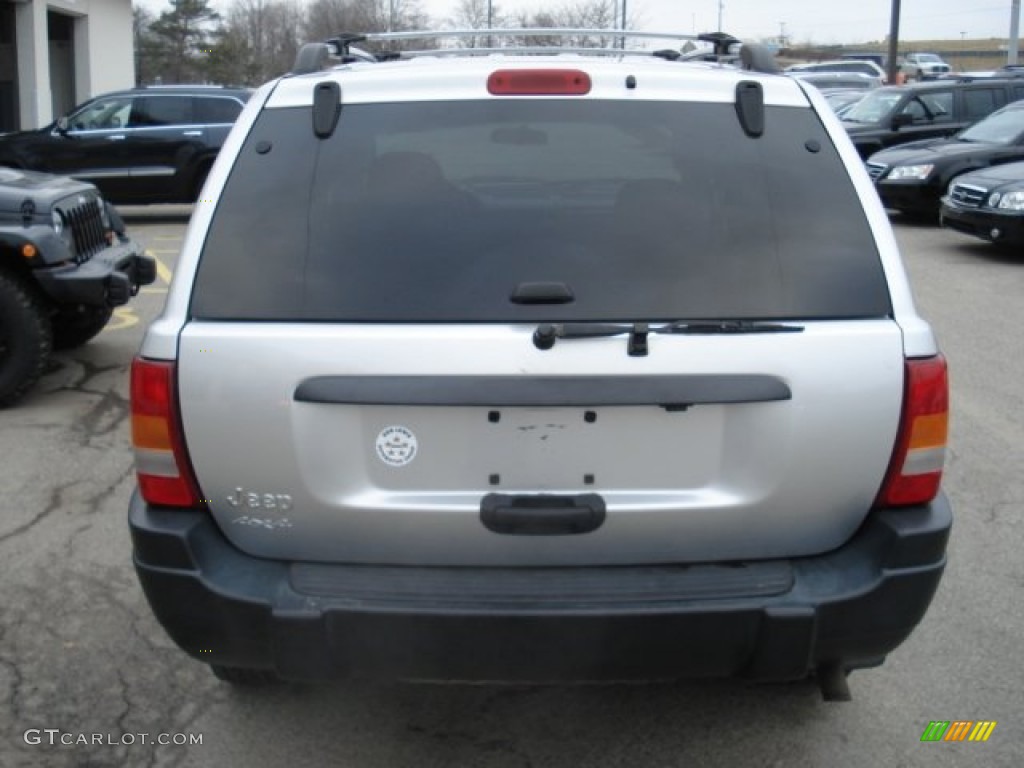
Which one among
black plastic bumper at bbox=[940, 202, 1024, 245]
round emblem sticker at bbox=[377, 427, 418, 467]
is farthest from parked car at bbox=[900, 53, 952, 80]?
round emblem sticker at bbox=[377, 427, 418, 467]

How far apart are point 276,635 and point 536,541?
2.11 feet

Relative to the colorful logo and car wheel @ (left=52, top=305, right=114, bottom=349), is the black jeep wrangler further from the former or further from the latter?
the colorful logo

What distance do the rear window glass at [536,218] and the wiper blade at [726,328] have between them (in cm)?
4

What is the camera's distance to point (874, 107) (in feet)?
63.6

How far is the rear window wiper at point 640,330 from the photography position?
268 cm

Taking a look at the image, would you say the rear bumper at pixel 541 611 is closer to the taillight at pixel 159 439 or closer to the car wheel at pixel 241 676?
the taillight at pixel 159 439

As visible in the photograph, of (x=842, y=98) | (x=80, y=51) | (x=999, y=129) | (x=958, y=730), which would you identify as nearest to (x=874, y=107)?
(x=999, y=129)

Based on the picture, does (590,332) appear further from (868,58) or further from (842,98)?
(868,58)

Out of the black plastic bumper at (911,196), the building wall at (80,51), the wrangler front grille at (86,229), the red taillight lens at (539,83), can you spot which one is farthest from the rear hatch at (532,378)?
the building wall at (80,51)

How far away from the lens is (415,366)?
2.69 metres

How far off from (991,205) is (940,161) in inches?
110

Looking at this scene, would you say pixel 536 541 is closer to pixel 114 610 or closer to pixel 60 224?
pixel 114 610

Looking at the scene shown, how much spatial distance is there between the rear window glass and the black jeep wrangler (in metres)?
Answer: 4.20

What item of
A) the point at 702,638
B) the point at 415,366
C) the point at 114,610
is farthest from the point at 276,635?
the point at 114,610
